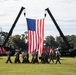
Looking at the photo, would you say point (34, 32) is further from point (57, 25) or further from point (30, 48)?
point (57, 25)

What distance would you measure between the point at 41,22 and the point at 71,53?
33176mm

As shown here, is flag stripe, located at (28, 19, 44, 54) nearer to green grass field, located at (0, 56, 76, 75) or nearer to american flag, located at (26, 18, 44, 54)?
american flag, located at (26, 18, 44, 54)

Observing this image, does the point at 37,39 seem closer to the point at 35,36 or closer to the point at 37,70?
the point at 35,36

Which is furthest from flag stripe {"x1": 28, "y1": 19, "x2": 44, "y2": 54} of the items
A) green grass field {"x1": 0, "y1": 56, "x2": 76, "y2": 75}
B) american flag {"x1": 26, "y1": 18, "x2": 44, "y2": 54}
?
green grass field {"x1": 0, "y1": 56, "x2": 76, "y2": 75}

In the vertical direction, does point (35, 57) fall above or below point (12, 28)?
below

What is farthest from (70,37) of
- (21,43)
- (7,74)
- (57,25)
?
(7,74)

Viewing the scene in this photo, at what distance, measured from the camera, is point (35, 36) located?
34.0m

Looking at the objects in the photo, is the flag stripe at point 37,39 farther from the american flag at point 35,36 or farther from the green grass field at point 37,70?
the green grass field at point 37,70

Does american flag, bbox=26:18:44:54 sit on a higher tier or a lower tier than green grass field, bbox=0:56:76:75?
higher

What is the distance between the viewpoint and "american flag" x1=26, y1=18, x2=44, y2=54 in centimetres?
3341

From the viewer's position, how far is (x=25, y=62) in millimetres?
37062

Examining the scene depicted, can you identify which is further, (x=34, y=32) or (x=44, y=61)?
(x=44, y=61)

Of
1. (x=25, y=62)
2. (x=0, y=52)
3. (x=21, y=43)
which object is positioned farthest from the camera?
(x=21, y=43)


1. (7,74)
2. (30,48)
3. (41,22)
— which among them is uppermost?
(41,22)
